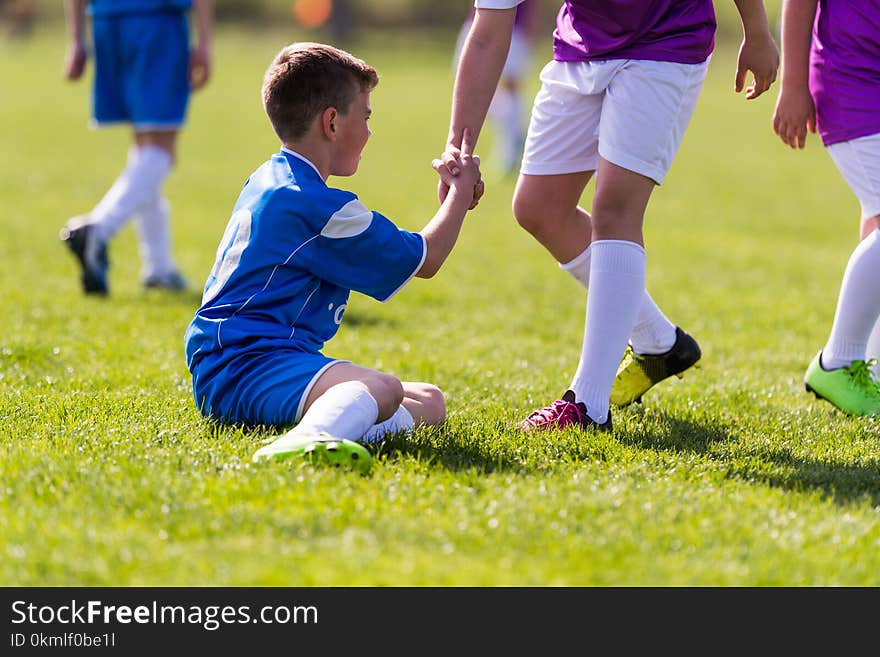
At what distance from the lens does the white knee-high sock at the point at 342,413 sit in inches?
124

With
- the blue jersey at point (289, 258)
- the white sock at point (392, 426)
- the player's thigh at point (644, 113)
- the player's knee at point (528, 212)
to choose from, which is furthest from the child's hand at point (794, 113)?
the white sock at point (392, 426)

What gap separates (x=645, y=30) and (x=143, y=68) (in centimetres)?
361

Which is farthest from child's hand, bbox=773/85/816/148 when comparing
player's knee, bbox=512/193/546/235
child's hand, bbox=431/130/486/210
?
child's hand, bbox=431/130/486/210

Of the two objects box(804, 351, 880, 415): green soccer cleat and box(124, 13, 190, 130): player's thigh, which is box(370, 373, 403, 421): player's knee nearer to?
box(804, 351, 880, 415): green soccer cleat

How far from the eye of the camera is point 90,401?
12.9 ft

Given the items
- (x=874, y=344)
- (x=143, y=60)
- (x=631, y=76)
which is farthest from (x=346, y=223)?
(x=143, y=60)

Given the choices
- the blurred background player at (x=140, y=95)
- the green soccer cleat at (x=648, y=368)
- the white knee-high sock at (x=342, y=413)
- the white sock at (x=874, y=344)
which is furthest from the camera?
the blurred background player at (x=140, y=95)

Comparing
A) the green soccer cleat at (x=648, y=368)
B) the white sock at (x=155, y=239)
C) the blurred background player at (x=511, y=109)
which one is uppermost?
the green soccer cleat at (x=648, y=368)

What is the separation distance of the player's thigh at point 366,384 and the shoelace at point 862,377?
1.71 m

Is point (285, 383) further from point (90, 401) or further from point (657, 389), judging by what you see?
point (657, 389)

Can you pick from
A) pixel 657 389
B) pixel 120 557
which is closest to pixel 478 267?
pixel 657 389

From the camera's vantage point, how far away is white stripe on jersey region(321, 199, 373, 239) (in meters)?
3.39

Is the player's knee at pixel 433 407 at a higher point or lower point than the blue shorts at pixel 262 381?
lower

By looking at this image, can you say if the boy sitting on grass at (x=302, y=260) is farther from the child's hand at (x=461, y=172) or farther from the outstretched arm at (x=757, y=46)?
the outstretched arm at (x=757, y=46)
